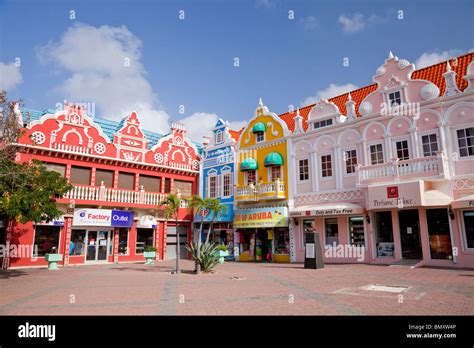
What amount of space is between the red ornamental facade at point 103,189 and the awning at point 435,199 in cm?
1754

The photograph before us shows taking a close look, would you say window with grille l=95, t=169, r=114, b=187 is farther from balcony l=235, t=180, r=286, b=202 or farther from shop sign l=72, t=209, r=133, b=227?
balcony l=235, t=180, r=286, b=202

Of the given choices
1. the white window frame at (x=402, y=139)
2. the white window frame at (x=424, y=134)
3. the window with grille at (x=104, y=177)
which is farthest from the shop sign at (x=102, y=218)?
the white window frame at (x=424, y=134)

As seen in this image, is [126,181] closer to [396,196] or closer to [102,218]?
[102,218]

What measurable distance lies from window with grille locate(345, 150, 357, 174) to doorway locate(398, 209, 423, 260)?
363 cm

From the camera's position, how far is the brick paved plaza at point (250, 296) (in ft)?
25.1

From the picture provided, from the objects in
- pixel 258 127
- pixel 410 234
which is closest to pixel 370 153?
pixel 410 234

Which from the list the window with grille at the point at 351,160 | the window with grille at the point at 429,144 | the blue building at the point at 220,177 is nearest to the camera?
the window with grille at the point at 429,144

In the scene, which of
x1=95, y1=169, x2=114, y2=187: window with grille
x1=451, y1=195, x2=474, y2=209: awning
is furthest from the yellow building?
x1=451, y1=195, x2=474, y2=209: awning

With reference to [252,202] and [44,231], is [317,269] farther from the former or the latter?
[44,231]

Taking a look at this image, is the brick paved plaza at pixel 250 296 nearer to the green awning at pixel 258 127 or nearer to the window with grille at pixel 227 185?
the window with grille at pixel 227 185

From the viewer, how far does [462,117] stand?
54.6ft

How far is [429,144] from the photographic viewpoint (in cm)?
1752
